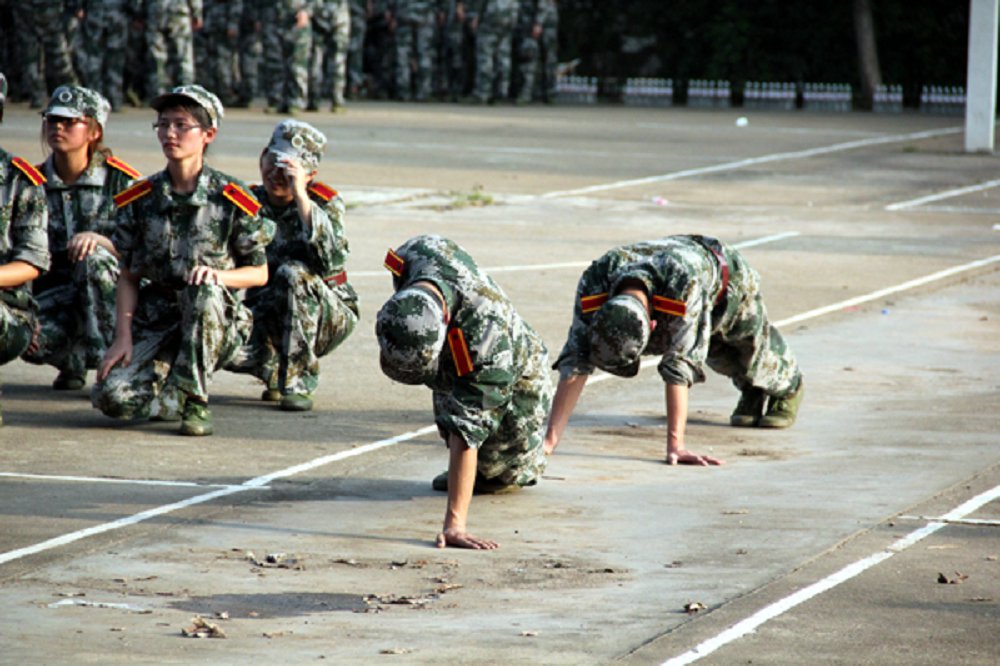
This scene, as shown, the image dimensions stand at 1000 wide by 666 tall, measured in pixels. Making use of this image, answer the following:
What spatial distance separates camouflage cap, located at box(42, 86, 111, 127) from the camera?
10.0m

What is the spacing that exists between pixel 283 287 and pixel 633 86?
31470 millimetres

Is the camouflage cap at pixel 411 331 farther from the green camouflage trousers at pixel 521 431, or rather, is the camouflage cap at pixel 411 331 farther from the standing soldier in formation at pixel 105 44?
the standing soldier in formation at pixel 105 44

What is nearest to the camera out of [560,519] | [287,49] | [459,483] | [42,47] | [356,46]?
[459,483]

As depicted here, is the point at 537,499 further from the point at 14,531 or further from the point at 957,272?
the point at 957,272

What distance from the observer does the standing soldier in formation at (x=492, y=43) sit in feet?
118

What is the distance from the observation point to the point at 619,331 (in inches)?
321

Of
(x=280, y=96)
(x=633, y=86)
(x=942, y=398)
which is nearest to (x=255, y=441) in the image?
(x=942, y=398)

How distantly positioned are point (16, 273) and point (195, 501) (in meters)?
2.23

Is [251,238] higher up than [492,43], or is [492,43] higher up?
[492,43]

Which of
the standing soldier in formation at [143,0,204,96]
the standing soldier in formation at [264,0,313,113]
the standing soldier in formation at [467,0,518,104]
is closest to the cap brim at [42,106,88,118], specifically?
the standing soldier in formation at [264,0,313,113]

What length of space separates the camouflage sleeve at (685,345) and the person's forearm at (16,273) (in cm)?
317

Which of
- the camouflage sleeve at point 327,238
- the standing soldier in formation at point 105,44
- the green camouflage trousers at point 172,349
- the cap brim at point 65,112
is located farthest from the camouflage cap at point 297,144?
the standing soldier in formation at point 105,44

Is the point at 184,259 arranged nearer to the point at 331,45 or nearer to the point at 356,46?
the point at 331,45

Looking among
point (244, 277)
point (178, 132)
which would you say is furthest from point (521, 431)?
point (178, 132)
